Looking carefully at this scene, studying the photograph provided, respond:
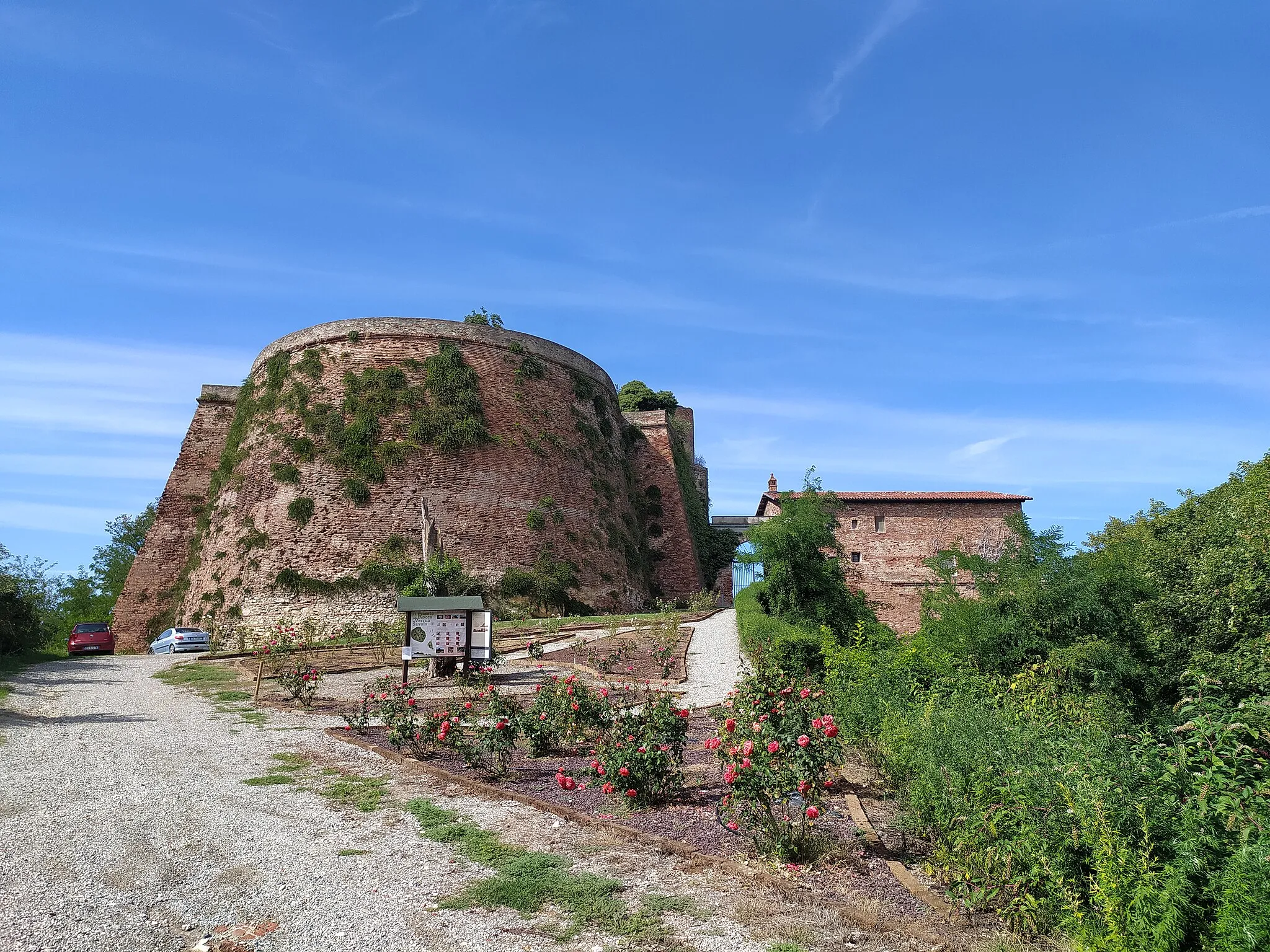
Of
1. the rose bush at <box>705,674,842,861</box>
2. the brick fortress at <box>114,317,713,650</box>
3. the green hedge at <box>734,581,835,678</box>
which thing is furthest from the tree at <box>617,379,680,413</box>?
the rose bush at <box>705,674,842,861</box>

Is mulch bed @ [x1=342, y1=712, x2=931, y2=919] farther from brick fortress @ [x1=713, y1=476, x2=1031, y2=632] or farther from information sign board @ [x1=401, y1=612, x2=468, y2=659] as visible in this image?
brick fortress @ [x1=713, y1=476, x2=1031, y2=632]

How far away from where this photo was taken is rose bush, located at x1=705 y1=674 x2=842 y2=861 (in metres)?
5.05

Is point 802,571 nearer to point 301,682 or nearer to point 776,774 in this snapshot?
point 301,682

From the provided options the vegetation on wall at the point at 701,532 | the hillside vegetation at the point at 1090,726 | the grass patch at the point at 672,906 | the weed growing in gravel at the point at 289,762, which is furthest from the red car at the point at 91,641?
the grass patch at the point at 672,906

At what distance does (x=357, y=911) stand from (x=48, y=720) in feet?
29.2

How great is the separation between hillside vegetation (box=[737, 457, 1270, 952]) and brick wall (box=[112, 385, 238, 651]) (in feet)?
78.4

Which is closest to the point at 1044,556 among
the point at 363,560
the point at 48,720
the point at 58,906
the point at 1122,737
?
the point at 1122,737

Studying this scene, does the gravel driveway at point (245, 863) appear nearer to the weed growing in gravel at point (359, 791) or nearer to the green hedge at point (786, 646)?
the weed growing in gravel at point (359, 791)

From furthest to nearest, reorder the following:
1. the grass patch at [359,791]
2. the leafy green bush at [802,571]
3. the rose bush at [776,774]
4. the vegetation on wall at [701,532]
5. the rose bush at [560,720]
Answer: the vegetation on wall at [701,532] < the leafy green bush at [802,571] < the rose bush at [560,720] < the grass patch at [359,791] < the rose bush at [776,774]

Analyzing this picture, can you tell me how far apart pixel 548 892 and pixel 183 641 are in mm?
23556

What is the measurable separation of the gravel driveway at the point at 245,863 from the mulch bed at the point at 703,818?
0.35 m

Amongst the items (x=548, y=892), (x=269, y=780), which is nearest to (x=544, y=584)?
(x=269, y=780)

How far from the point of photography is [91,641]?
75.9 feet

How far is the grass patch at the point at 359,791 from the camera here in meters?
6.44
